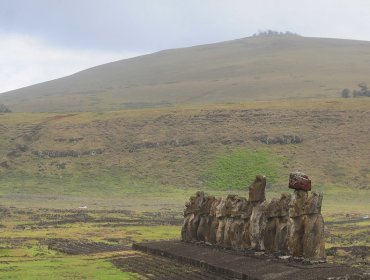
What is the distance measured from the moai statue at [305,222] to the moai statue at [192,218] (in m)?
7.87

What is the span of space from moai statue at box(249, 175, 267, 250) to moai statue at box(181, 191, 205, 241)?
4530 mm

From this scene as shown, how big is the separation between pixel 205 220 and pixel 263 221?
4952 mm

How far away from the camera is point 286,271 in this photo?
771 inches

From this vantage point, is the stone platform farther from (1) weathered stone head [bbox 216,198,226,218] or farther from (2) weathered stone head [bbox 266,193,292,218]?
(2) weathered stone head [bbox 266,193,292,218]

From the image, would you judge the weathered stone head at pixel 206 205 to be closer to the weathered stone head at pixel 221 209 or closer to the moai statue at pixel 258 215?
the weathered stone head at pixel 221 209

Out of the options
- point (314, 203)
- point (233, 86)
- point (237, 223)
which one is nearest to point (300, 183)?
point (314, 203)

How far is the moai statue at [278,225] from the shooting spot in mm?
22328

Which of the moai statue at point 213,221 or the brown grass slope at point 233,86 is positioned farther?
the brown grass slope at point 233,86

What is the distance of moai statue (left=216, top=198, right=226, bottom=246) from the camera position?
87.4 ft

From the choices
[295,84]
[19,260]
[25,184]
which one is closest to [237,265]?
[19,260]

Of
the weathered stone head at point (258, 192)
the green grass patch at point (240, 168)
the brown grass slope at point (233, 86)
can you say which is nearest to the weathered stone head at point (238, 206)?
the weathered stone head at point (258, 192)

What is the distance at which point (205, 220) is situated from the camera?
28.5 meters

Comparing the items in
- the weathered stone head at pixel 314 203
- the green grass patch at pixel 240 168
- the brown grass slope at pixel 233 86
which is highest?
the brown grass slope at pixel 233 86

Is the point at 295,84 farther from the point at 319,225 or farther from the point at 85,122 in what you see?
the point at 319,225
